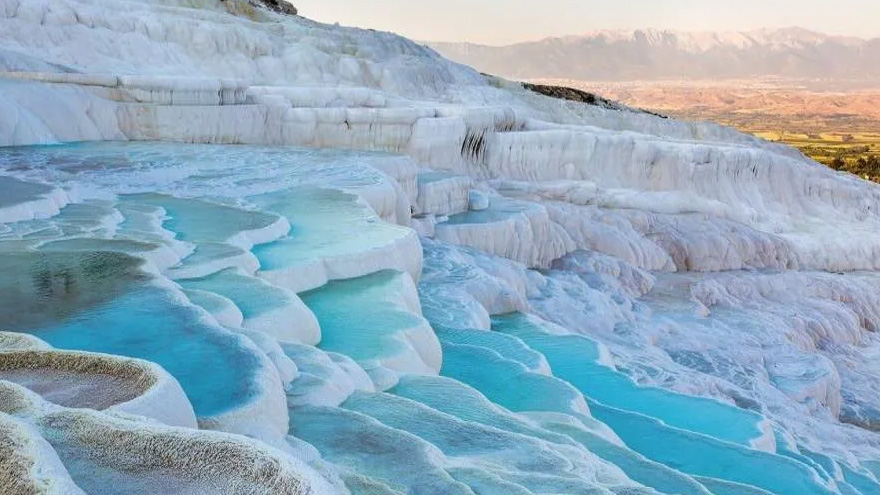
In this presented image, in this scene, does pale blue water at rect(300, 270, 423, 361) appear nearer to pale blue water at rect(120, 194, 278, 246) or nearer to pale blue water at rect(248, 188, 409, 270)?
pale blue water at rect(248, 188, 409, 270)

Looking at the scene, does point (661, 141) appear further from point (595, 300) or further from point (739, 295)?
point (595, 300)

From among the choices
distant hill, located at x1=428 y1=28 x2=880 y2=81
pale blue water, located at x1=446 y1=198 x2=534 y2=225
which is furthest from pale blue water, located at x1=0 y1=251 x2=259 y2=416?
distant hill, located at x1=428 y1=28 x2=880 y2=81

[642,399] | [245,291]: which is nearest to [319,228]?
[245,291]

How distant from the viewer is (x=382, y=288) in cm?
632

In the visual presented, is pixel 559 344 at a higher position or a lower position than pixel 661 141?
lower

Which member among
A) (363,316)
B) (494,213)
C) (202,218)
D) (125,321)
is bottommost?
(494,213)

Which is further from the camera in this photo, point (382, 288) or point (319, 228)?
point (319, 228)

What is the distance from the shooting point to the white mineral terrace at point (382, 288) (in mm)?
3311

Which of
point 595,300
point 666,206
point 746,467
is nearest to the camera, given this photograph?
point 746,467

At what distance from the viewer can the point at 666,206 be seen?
14742 mm

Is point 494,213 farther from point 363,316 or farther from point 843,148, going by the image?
point 843,148

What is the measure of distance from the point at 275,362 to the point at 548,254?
27.5 feet

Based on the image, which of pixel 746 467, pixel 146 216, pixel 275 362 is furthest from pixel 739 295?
pixel 275 362

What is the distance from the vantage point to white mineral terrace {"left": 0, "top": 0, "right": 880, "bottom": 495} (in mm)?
3311
